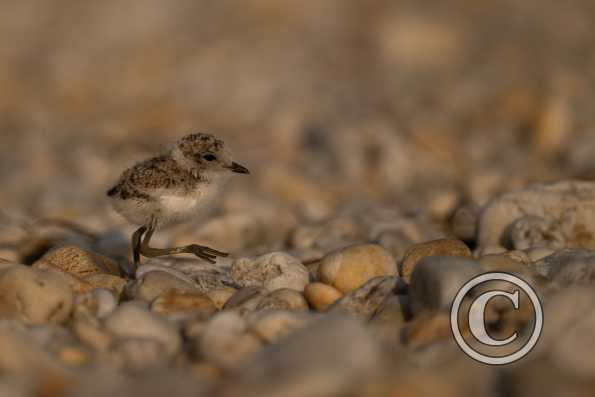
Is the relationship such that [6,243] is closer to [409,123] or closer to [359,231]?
[359,231]

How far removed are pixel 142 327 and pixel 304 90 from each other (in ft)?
28.7

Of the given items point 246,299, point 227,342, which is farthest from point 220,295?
point 227,342

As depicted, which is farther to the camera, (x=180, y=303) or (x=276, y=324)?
(x=180, y=303)

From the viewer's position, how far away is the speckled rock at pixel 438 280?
129 inches

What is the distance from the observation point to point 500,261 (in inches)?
148

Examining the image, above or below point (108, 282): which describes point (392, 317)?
below

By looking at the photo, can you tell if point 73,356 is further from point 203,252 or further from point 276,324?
point 203,252

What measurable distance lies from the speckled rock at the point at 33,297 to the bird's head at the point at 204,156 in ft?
5.35

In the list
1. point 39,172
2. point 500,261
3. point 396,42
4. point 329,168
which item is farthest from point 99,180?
point 500,261

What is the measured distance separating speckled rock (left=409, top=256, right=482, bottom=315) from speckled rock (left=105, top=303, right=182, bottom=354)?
0.93 meters

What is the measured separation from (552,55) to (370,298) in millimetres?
8763

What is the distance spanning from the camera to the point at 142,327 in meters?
3.25

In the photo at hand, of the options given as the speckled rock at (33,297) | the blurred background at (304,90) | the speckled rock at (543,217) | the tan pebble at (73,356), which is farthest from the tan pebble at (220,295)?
the blurred background at (304,90)

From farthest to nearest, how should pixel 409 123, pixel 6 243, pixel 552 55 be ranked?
1. pixel 552 55
2. pixel 409 123
3. pixel 6 243
